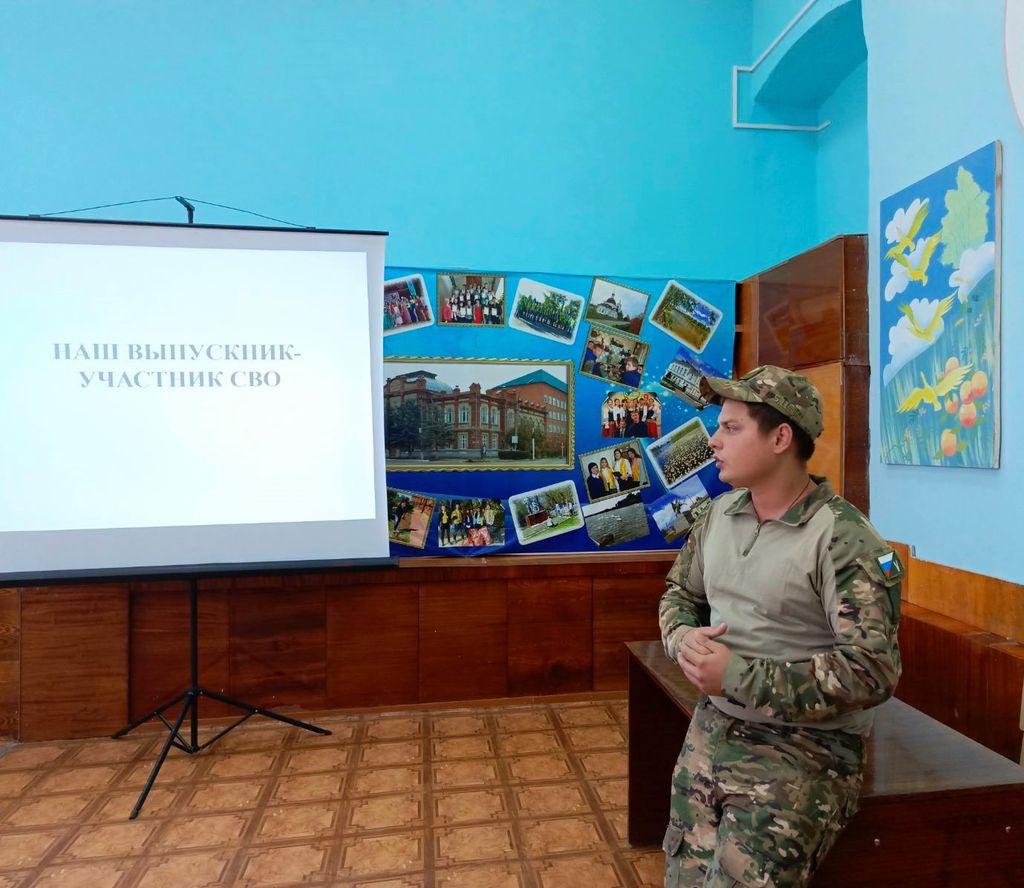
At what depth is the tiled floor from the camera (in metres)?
1.86

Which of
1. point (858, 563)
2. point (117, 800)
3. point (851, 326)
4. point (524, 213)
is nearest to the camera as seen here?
point (858, 563)

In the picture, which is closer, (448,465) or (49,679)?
(49,679)

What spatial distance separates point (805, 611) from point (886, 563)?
0.55 feet

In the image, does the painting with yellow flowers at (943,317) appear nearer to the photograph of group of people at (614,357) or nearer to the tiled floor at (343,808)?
the photograph of group of people at (614,357)

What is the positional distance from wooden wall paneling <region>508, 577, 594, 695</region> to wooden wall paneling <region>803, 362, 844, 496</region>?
1180 mm

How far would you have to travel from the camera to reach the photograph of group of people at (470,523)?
307 cm

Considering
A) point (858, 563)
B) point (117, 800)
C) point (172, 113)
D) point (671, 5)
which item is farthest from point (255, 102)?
point (858, 563)

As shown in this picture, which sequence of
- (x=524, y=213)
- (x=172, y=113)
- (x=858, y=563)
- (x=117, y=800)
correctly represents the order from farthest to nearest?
(x=524, y=213), (x=172, y=113), (x=117, y=800), (x=858, y=563)

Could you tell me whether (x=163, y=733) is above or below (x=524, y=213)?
below

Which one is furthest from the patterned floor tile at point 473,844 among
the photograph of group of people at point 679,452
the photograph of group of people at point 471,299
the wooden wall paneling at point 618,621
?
the photograph of group of people at point 471,299

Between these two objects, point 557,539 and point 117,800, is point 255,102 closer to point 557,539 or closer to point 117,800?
point 557,539

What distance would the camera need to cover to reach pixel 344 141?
3031 millimetres

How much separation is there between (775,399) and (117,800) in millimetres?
2520

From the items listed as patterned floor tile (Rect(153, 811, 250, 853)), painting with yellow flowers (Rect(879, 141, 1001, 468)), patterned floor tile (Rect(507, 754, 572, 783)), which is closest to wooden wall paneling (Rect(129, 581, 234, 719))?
patterned floor tile (Rect(153, 811, 250, 853))
